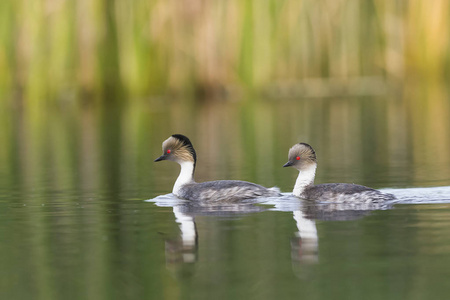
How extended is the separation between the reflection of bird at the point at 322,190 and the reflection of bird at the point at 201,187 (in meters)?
0.31

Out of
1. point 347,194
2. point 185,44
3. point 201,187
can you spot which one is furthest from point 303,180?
point 185,44

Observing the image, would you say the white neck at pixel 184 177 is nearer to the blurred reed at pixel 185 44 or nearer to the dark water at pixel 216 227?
the dark water at pixel 216 227

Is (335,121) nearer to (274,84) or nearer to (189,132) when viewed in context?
(189,132)

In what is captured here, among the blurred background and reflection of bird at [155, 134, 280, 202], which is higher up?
the blurred background

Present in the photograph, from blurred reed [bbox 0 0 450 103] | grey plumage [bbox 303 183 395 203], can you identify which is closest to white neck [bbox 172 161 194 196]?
grey plumage [bbox 303 183 395 203]

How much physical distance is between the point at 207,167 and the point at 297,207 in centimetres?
434

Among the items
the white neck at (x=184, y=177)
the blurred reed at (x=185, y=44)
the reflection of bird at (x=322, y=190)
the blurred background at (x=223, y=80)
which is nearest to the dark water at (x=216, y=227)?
the blurred background at (x=223, y=80)

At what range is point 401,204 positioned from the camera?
924 centimetres

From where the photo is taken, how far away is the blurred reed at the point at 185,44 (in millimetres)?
24734

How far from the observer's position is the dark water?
5961 mm

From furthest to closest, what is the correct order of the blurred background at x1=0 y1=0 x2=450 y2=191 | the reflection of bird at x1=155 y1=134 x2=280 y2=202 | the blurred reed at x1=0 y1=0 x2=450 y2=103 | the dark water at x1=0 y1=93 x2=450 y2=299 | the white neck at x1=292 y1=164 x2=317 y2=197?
the blurred reed at x1=0 y1=0 x2=450 y2=103 < the blurred background at x1=0 y1=0 x2=450 y2=191 < the white neck at x1=292 y1=164 x2=317 y2=197 < the reflection of bird at x1=155 y1=134 x2=280 y2=202 < the dark water at x1=0 y1=93 x2=450 y2=299

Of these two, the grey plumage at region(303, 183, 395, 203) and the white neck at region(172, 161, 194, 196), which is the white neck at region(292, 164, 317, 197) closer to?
the grey plumage at region(303, 183, 395, 203)

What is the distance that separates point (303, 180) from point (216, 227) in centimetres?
236

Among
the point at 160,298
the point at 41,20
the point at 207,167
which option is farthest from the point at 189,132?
the point at 160,298
